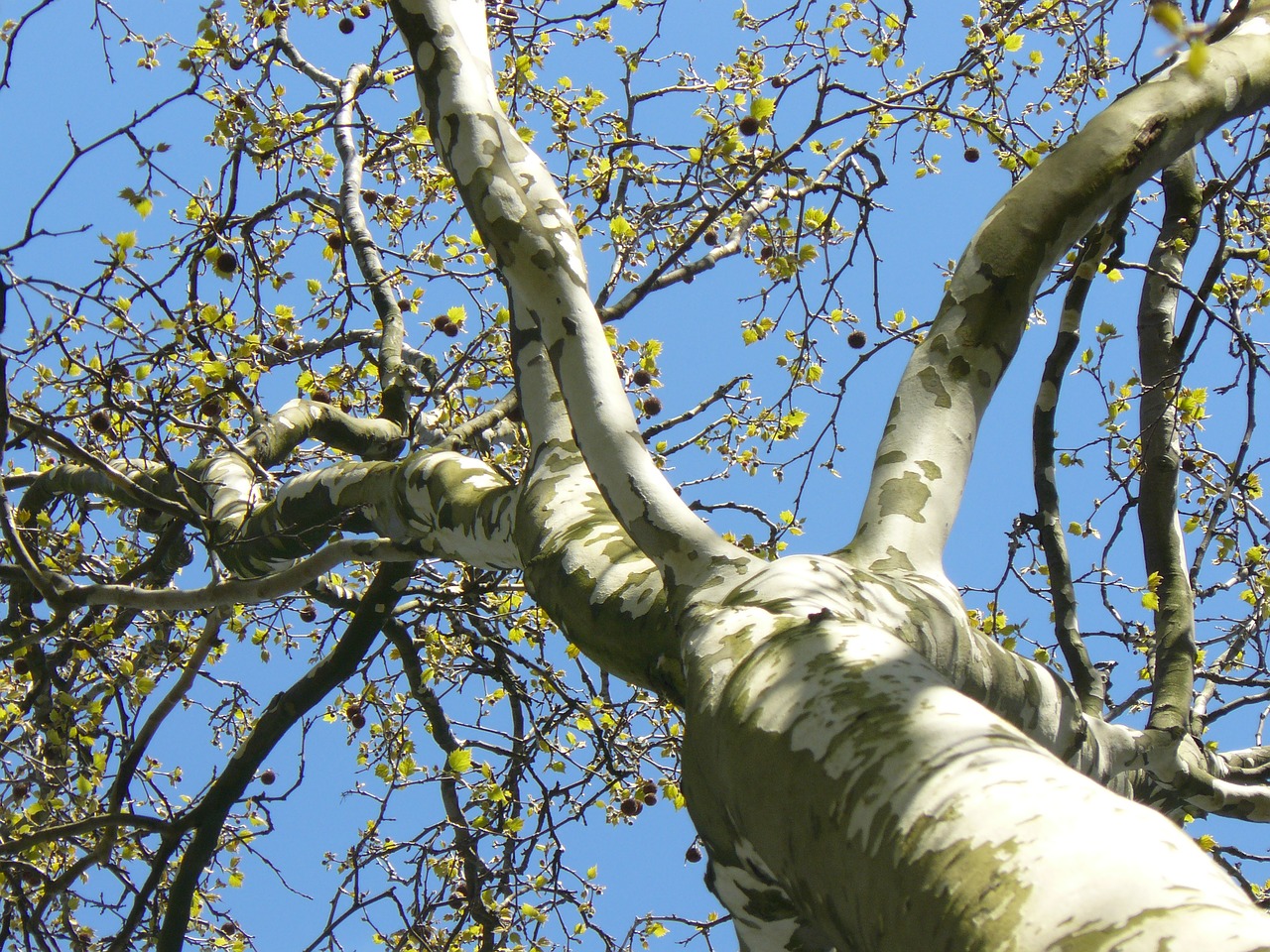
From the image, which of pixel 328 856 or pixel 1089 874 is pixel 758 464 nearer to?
pixel 328 856

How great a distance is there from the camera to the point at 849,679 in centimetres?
134

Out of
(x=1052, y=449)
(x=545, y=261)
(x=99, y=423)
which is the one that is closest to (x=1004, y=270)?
(x=1052, y=449)

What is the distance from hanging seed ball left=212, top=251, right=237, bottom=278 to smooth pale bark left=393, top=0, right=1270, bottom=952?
158 cm

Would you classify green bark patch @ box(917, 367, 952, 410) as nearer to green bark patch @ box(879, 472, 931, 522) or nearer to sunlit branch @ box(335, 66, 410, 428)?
green bark patch @ box(879, 472, 931, 522)

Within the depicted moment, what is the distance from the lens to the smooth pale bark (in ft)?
3.10

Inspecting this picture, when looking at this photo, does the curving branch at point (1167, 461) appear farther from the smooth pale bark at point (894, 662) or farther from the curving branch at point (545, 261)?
the curving branch at point (545, 261)

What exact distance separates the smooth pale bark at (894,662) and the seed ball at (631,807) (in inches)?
105

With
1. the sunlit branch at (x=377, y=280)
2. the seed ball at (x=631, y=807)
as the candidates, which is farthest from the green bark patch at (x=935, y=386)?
the seed ball at (x=631, y=807)

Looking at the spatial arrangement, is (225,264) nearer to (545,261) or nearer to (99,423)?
(99,423)

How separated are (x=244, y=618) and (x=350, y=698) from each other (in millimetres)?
723

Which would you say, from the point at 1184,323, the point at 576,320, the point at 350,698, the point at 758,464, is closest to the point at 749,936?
the point at 576,320

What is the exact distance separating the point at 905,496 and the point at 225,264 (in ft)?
9.79

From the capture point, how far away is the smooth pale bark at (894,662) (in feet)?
3.10

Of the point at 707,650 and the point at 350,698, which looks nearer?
the point at 707,650
